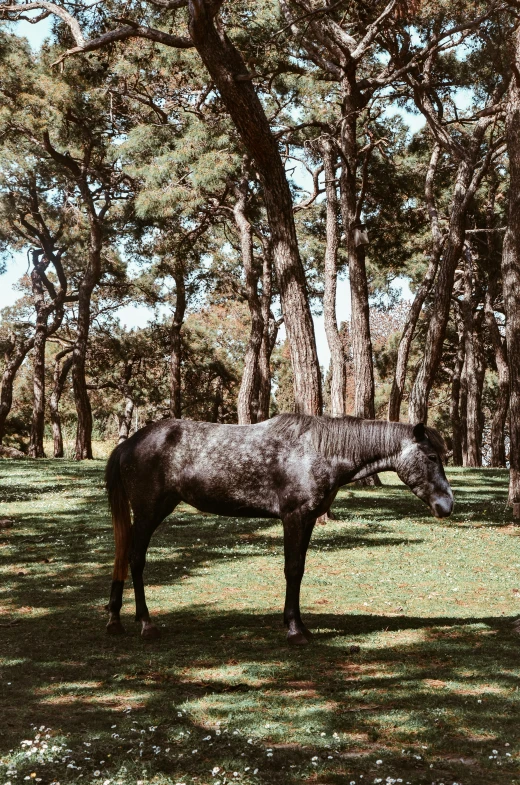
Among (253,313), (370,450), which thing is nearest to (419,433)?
(370,450)

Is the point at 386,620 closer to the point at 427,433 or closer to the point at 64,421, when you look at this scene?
the point at 427,433

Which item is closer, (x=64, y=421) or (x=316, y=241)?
(x=316, y=241)

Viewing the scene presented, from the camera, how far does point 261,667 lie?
6781mm

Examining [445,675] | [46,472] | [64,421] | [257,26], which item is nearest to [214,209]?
[257,26]

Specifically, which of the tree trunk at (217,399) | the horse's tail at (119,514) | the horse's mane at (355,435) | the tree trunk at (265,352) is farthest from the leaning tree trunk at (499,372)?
the horse's tail at (119,514)

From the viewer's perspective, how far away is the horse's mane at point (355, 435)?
7.97 metres

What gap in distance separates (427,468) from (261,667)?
8.11ft

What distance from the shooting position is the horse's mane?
26.2ft

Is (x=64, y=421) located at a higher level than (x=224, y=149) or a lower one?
lower

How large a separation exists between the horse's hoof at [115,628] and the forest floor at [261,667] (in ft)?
0.79

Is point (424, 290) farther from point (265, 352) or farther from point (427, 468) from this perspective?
point (427, 468)

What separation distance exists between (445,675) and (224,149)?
19078mm

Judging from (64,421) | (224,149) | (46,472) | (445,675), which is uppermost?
(224,149)

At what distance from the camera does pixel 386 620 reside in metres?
8.55
